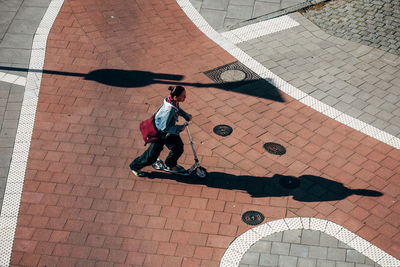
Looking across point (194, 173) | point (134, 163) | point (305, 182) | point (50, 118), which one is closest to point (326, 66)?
point (305, 182)

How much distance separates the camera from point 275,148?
9445 mm

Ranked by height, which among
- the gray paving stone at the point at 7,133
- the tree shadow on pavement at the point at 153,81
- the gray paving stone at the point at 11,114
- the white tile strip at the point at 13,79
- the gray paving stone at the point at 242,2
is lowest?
the gray paving stone at the point at 7,133

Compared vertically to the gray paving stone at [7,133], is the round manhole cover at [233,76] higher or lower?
higher

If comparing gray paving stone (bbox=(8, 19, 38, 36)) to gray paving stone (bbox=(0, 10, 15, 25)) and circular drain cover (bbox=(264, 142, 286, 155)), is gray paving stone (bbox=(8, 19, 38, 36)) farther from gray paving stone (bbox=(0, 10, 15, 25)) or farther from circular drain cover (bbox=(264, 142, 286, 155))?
circular drain cover (bbox=(264, 142, 286, 155))

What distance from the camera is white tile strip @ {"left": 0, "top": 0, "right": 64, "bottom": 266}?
26.3 feet

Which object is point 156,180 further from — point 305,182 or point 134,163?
point 305,182

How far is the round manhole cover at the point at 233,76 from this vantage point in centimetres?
1126

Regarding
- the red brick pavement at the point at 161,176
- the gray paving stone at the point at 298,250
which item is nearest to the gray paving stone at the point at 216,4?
the red brick pavement at the point at 161,176

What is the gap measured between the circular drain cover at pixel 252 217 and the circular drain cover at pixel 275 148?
157 centimetres

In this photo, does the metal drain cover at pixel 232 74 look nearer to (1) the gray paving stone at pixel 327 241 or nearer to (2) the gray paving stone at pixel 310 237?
(2) the gray paving stone at pixel 310 237

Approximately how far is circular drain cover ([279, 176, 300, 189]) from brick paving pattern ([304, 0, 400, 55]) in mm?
5343

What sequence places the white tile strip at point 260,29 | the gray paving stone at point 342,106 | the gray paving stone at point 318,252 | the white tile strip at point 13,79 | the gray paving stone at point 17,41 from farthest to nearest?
the white tile strip at point 260,29 → the gray paving stone at point 17,41 → the white tile strip at point 13,79 → the gray paving stone at point 342,106 → the gray paving stone at point 318,252

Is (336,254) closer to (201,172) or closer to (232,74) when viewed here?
(201,172)

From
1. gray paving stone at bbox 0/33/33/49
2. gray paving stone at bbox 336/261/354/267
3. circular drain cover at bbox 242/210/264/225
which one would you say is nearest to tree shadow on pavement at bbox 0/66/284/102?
gray paving stone at bbox 0/33/33/49
